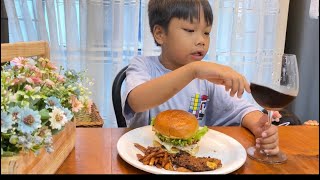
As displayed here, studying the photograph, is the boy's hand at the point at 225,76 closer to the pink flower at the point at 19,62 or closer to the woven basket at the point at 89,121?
the pink flower at the point at 19,62

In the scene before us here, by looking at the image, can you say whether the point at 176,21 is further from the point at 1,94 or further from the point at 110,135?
the point at 1,94

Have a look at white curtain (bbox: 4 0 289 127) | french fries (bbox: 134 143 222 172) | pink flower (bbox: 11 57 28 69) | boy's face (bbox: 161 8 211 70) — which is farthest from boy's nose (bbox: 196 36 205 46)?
white curtain (bbox: 4 0 289 127)

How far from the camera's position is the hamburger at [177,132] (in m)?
0.74

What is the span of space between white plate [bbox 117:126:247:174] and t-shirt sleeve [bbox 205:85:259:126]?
8.4 inches

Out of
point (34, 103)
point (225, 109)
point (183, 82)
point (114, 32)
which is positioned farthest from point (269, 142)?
point (114, 32)

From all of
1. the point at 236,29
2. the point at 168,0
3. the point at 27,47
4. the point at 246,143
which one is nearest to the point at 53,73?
the point at 27,47

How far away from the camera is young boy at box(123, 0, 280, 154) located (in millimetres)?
809

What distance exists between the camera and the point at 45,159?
0.55 meters

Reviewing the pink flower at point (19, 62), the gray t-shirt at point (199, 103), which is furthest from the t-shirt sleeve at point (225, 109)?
the pink flower at point (19, 62)

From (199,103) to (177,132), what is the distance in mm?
448

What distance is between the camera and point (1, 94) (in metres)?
0.48

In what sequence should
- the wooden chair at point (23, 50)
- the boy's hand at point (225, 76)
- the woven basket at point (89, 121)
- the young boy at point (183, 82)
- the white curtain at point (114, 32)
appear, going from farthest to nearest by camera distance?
1. the white curtain at point (114, 32)
2. the woven basket at point (89, 121)
3. the young boy at point (183, 82)
4. the boy's hand at point (225, 76)
5. the wooden chair at point (23, 50)

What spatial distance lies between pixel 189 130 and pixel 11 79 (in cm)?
40

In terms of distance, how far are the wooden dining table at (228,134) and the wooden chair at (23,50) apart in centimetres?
22
